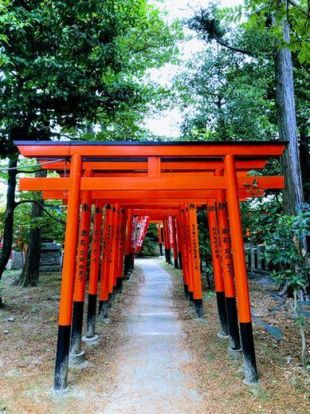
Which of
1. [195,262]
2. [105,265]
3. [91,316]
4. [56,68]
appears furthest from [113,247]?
[56,68]

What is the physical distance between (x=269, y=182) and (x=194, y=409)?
11.8 ft

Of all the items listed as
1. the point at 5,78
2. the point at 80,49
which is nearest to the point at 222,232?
the point at 80,49

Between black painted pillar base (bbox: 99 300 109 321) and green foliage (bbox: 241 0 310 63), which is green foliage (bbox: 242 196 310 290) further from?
black painted pillar base (bbox: 99 300 109 321)

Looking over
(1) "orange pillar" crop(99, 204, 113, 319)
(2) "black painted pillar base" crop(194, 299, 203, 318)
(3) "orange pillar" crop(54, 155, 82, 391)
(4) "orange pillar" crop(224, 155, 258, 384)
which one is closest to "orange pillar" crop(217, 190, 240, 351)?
(4) "orange pillar" crop(224, 155, 258, 384)

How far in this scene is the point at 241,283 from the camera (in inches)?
173

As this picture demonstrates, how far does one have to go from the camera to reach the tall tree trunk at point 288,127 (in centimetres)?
812

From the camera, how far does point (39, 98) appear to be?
645cm

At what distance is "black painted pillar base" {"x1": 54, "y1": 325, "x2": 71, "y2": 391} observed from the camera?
416 cm

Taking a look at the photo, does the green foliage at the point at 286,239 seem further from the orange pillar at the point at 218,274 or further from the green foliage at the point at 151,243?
the green foliage at the point at 151,243

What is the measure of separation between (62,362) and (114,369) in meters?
1.02

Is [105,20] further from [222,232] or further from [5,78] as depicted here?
[222,232]

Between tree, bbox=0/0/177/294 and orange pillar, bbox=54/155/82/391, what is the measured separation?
4.89 feet

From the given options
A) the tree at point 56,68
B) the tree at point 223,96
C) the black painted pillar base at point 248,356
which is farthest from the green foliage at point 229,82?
the black painted pillar base at point 248,356

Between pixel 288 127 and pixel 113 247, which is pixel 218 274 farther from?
pixel 288 127
